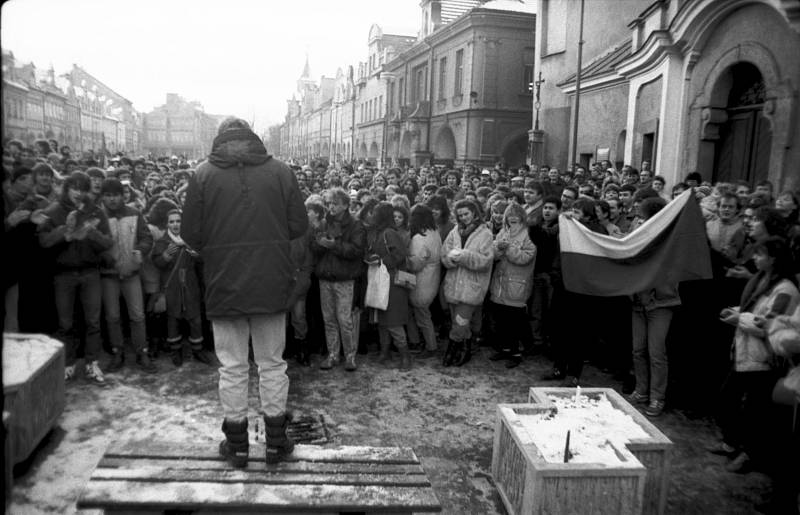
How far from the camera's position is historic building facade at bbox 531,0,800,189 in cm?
1080

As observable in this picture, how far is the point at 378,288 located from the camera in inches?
293

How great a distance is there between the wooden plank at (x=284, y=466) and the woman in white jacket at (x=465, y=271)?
378 centimetres

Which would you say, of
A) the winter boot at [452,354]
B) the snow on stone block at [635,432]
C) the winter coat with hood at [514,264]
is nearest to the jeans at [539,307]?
the winter coat with hood at [514,264]

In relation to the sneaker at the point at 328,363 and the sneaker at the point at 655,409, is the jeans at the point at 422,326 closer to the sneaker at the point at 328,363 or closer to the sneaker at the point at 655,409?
the sneaker at the point at 328,363

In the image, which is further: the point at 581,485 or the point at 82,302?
the point at 82,302

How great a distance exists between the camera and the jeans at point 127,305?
22.1 feet

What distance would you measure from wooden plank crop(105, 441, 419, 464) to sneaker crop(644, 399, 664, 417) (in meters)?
3.19

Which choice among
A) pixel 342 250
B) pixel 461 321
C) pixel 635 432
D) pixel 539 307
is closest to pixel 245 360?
pixel 635 432

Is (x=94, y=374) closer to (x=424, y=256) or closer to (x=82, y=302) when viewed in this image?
(x=82, y=302)

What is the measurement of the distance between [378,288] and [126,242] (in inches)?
113

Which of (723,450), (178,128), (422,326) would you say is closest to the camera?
(723,450)

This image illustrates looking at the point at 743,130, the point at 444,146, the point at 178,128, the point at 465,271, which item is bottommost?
the point at 465,271

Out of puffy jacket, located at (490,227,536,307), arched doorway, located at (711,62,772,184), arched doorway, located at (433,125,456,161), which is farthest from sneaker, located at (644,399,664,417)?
arched doorway, located at (433,125,456,161)

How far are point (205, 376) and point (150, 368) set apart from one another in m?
0.66
